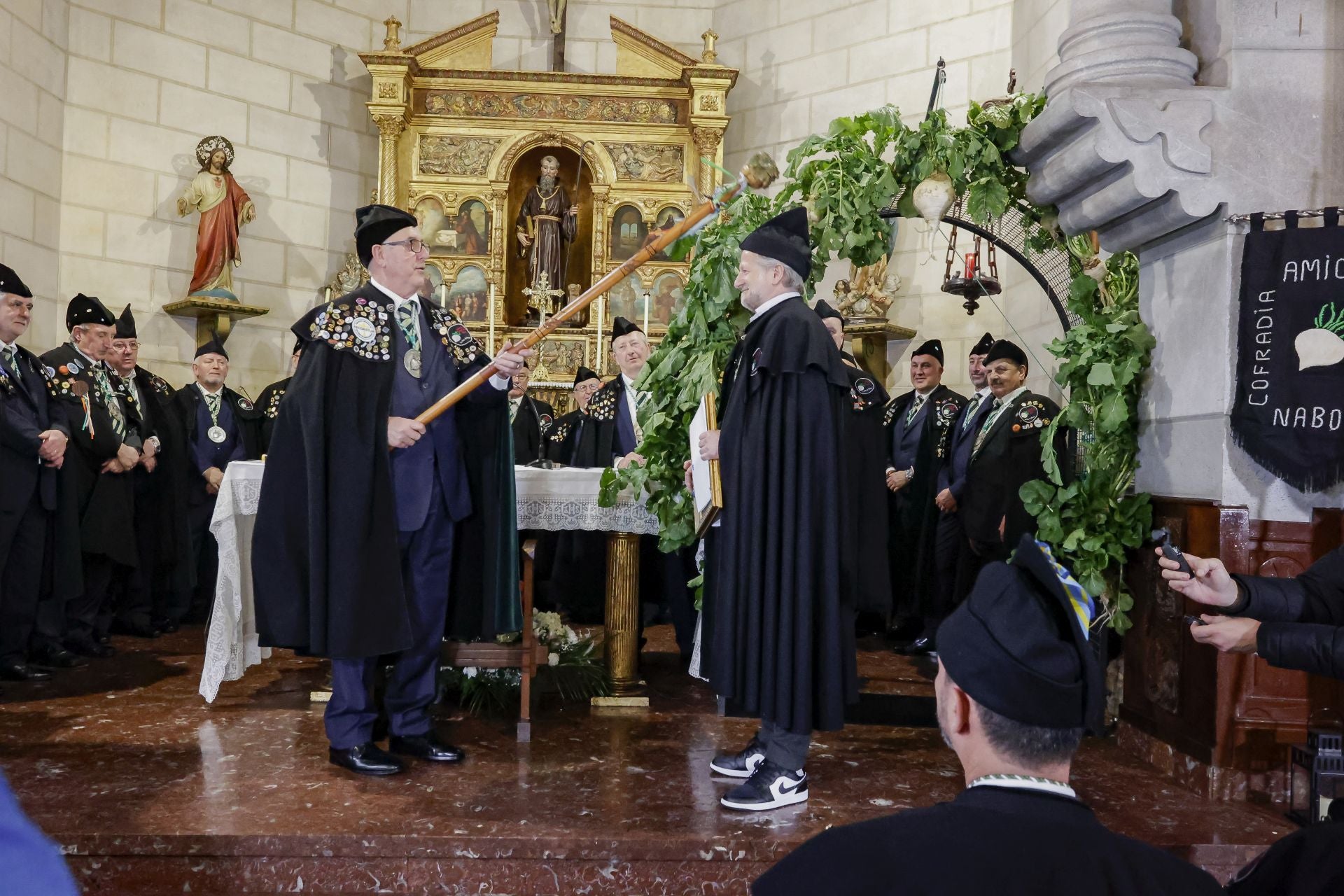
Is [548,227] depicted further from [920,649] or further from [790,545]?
[790,545]

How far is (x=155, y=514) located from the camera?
7172 mm

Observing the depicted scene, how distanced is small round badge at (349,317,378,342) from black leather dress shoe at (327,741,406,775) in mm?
1429

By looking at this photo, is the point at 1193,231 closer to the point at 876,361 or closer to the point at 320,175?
the point at 876,361

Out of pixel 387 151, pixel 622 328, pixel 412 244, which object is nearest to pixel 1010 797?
pixel 412 244

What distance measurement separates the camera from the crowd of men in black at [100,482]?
5.54 m

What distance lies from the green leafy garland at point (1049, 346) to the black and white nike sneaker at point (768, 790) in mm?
1316

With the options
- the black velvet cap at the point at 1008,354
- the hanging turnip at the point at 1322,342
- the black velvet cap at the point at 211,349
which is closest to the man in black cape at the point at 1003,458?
the black velvet cap at the point at 1008,354

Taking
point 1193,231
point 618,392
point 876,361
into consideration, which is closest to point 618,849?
point 1193,231

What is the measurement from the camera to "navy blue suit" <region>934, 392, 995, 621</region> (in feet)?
21.3

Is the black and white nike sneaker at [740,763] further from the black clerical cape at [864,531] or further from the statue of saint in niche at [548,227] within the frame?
the statue of saint in niche at [548,227]

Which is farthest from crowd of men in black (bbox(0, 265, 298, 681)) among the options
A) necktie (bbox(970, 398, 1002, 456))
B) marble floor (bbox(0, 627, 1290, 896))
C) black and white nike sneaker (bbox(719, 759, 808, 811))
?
necktie (bbox(970, 398, 1002, 456))

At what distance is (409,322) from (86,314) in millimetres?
3211

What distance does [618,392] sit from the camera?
6746 millimetres

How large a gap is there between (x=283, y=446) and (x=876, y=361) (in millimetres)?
6130
